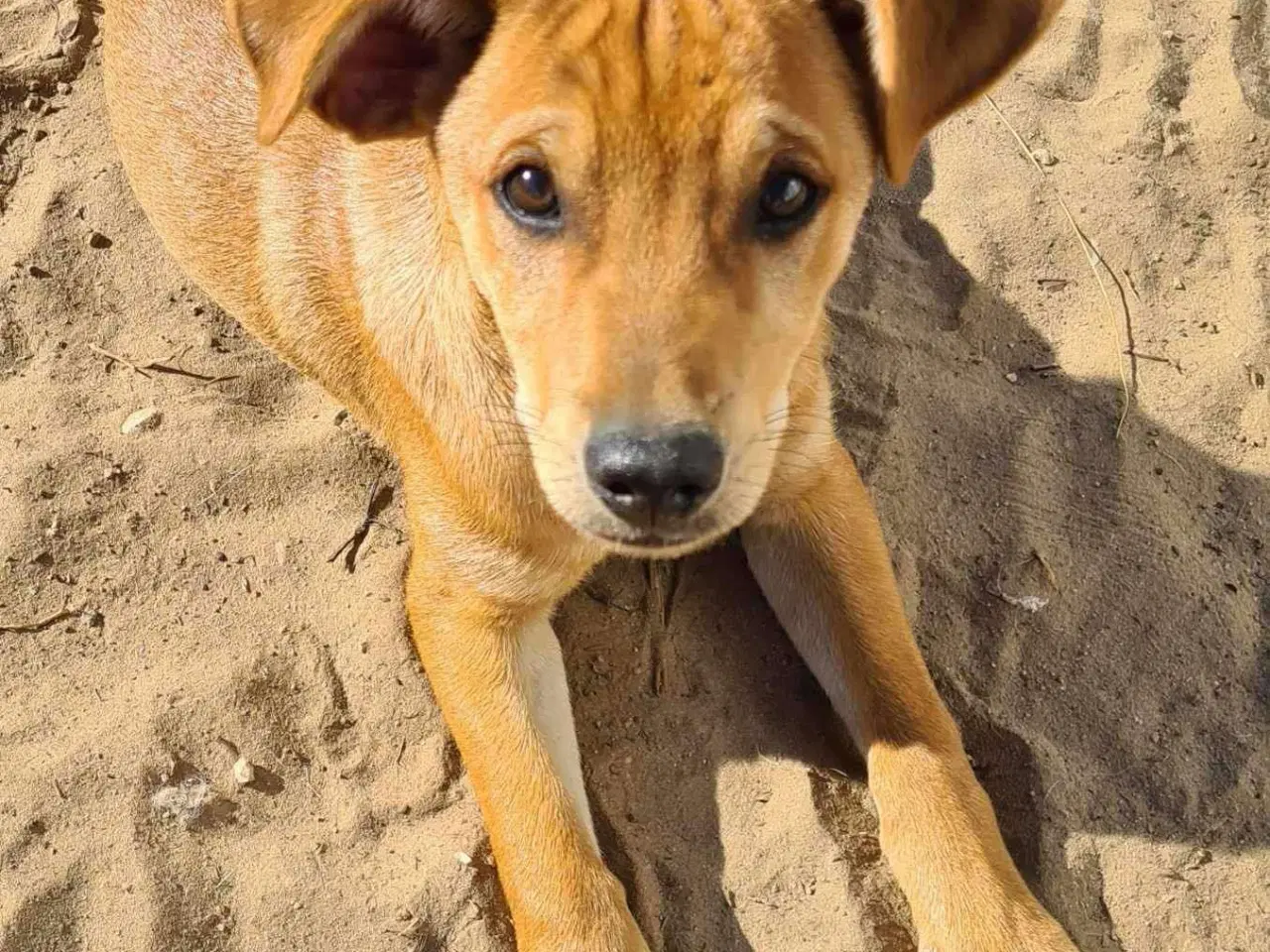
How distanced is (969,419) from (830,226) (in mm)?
1471

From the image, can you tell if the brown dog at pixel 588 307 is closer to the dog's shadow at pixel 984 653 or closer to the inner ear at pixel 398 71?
the inner ear at pixel 398 71

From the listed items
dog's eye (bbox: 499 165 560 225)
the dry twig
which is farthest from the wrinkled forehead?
the dry twig

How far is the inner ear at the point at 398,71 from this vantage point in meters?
2.35

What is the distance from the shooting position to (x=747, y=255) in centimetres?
229

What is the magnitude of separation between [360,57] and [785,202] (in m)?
0.89

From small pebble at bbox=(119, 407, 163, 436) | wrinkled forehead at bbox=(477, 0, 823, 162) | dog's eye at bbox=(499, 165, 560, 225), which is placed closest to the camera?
wrinkled forehead at bbox=(477, 0, 823, 162)

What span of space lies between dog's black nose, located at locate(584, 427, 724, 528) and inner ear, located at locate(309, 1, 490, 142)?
0.90 meters

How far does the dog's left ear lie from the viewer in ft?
7.45

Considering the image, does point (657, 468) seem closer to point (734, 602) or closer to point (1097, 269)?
point (734, 602)

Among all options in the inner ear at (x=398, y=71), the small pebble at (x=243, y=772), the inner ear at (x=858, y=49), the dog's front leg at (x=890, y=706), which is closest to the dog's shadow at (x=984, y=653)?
the dog's front leg at (x=890, y=706)

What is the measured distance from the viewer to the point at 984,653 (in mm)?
3295

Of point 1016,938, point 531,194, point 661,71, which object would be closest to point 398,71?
point 531,194

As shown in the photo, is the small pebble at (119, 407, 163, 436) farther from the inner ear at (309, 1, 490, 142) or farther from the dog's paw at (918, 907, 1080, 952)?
the dog's paw at (918, 907, 1080, 952)

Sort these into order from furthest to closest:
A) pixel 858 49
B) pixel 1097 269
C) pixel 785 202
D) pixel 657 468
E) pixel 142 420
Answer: pixel 1097 269
pixel 142 420
pixel 858 49
pixel 785 202
pixel 657 468
